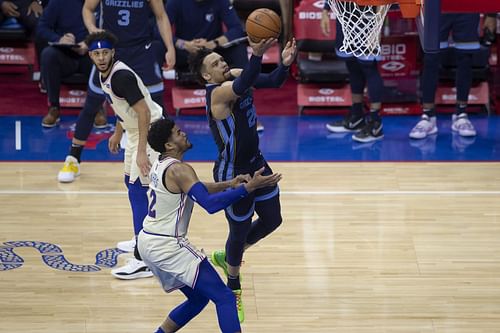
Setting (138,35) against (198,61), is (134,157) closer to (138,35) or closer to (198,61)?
(198,61)

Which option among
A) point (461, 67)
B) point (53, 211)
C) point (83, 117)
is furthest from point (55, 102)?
point (461, 67)

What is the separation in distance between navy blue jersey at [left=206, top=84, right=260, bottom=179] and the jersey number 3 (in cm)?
255

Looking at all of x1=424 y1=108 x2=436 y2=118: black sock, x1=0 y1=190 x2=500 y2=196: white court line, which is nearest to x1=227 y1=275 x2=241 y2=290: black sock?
x1=0 y1=190 x2=500 y2=196: white court line

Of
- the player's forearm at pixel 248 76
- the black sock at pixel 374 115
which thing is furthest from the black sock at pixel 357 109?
the player's forearm at pixel 248 76

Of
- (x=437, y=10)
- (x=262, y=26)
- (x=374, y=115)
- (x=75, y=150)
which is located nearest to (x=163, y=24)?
(x=75, y=150)

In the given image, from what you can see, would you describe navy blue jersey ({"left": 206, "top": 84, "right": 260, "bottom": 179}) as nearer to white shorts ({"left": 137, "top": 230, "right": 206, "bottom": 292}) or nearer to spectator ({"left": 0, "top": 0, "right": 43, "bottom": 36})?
white shorts ({"left": 137, "top": 230, "right": 206, "bottom": 292})

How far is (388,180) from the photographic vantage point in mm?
8984

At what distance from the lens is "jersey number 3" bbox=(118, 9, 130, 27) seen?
843 cm

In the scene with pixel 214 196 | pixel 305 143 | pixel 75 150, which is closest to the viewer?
pixel 214 196

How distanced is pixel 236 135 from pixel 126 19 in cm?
270

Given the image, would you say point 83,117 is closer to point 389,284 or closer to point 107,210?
point 107,210

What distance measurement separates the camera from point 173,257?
548 centimetres

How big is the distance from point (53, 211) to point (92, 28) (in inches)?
61.6

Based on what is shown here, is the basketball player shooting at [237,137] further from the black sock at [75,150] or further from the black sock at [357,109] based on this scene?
the black sock at [357,109]
